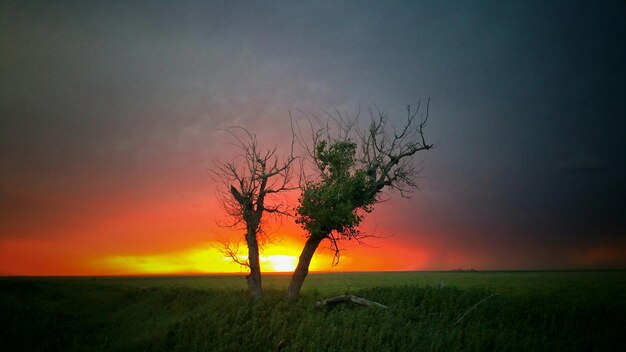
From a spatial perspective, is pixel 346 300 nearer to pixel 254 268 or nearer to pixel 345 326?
pixel 345 326

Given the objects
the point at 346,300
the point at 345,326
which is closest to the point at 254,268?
the point at 346,300

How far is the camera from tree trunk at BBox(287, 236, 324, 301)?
23981mm

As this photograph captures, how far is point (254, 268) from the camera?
79.5 feet

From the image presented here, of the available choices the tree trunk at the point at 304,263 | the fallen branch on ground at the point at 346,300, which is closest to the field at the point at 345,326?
the fallen branch on ground at the point at 346,300

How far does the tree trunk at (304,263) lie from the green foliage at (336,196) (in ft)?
2.34

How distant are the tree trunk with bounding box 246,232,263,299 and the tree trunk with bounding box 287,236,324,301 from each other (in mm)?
2080

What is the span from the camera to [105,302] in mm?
30641

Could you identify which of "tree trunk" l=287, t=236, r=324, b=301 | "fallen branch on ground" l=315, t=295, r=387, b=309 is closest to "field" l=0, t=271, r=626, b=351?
"fallen branch on ground" l=315, t=295, r=387, b=309

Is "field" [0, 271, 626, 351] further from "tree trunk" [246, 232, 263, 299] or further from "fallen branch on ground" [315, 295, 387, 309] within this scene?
"tree trunk" [246, 232, 263, 299]

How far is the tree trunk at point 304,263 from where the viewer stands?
24.0 m

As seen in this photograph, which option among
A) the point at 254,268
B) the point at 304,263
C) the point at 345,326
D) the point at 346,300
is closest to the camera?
the point at 345,326

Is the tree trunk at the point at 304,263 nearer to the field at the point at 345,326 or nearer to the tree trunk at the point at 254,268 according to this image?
the field at the point at 345,326

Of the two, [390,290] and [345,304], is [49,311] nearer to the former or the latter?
[345,304]

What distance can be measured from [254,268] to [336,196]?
24.1 feet
